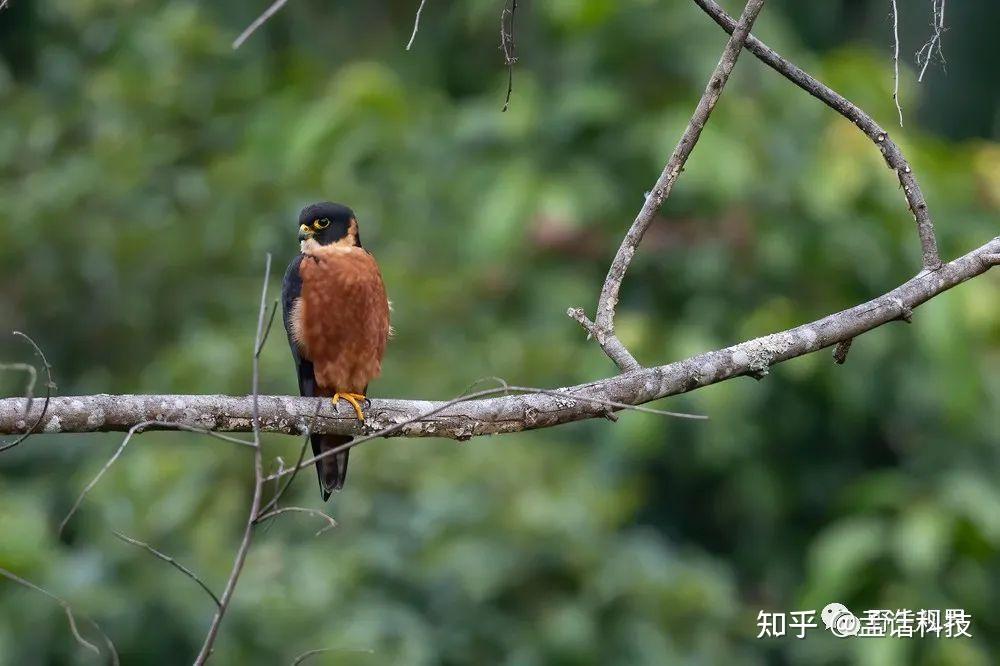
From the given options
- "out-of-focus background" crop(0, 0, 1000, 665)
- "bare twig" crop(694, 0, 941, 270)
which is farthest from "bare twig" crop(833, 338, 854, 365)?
"out-of-focus background" crop(0, 0, 1000, 665)

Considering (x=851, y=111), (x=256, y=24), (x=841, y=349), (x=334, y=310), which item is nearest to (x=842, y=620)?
(x=334, y=310)

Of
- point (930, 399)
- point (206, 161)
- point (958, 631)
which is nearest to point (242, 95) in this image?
point (206, 161)

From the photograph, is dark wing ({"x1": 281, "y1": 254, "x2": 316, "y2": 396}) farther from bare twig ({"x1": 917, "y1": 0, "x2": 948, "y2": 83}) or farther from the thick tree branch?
bare twig ({"x1": 917, "y1": 0, "x2": 948, "y2": 83})

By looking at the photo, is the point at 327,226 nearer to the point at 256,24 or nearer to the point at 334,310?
the point at 334,310

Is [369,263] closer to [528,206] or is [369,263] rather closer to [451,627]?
[451,627]

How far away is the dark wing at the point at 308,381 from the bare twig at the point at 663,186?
1206 mm

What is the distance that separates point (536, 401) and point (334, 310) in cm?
115

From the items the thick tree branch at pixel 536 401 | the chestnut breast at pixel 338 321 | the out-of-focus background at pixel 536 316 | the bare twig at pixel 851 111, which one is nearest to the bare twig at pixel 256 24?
the thick tree branch at pixel 536 401

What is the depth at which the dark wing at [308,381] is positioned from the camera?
159 inches

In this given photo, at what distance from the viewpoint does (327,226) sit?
411cm

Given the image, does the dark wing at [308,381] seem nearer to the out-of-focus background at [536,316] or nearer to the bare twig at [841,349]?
the out-of-focus background at [536,316]

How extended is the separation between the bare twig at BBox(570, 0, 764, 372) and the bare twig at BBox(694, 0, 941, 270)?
0.05 metres

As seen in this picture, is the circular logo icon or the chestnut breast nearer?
the chestnut breast

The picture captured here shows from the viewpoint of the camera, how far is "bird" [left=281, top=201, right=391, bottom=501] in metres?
3.96
